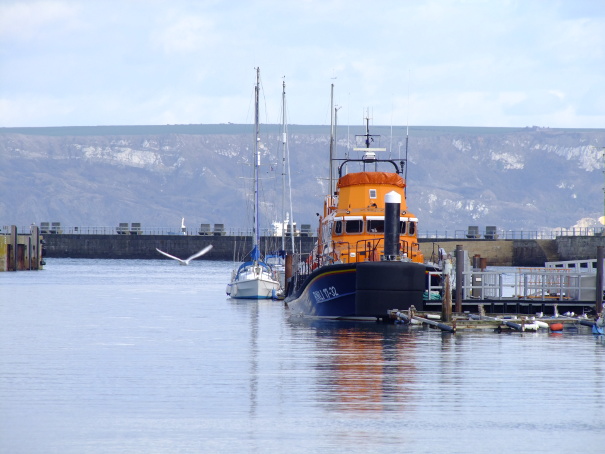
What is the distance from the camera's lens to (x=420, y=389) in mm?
23891

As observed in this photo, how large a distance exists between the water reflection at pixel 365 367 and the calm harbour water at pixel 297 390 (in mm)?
44

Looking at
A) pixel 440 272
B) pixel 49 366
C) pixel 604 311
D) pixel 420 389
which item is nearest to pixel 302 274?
pixel 440 272

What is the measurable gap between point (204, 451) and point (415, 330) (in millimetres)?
21803

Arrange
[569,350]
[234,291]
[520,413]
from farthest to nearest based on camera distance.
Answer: [234,291], [569,350], [520,413]

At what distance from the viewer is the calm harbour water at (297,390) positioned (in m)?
18.5

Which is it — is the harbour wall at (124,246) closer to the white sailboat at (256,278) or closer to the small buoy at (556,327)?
the white sailboat at (256,278)

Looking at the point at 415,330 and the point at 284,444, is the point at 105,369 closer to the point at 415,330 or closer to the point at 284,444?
the point at 284,444

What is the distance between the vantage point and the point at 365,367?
2759 cm

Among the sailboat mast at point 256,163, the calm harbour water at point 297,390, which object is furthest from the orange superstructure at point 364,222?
the sailboat mast at point 256,163

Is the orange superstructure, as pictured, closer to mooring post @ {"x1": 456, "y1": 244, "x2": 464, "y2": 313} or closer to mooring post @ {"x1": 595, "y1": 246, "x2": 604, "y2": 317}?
mooring post @ {"x1": 456, "y1": 244, "x2": 464, "y2": 313}

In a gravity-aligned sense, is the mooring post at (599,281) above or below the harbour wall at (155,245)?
below

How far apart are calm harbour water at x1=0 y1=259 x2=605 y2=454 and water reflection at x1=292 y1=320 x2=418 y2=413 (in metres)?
0.04

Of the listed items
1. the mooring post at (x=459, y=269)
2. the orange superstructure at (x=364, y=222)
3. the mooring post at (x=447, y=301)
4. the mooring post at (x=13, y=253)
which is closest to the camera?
the mooring post at (x=447, y=301)

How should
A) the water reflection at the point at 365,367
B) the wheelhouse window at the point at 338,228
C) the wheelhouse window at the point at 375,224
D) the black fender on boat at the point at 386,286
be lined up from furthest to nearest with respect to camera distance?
1. the wheelhouse window at the point at 338,228
2. the wheelhouse window at the point at 375,224
3. the black fender on boat at the point at 386,286
4. the water reflection at the point at 365,367
